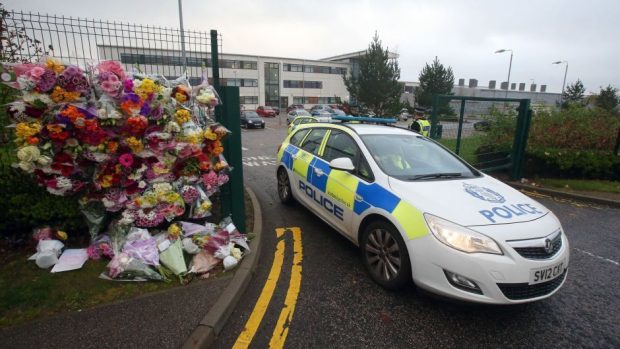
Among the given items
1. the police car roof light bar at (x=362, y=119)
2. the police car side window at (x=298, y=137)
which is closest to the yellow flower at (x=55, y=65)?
the police car side window at (x=298, y=137)

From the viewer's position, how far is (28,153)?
3.01m

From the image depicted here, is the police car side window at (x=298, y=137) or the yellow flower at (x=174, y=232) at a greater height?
the police car side window at (x=298, y=137)

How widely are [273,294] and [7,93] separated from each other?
3.65 m

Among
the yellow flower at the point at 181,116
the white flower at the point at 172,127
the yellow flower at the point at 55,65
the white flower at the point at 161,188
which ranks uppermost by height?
the yellow flower at the point at 55,65

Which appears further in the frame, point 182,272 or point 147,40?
point 147,40

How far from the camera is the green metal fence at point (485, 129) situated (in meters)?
7.25

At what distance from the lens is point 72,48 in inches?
161

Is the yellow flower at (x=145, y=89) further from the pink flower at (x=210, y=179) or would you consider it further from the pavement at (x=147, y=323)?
the pavement at (x=147, y=323)

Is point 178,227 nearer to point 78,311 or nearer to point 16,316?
point 78,311

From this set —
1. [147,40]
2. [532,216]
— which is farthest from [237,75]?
[532,216]

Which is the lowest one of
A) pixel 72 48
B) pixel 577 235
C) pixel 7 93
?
pixel 577 235

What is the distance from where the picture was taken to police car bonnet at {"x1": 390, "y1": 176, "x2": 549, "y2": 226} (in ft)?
8.76

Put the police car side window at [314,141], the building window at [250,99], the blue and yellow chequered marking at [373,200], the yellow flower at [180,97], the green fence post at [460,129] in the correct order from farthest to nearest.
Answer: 1. the building window at [250,99]
2. the green fence post at [460,129]
3. the police car side window at [314,141]
4. the yellow flower at [180,97]
5. the blue and yellow chequered marking at [373,200]

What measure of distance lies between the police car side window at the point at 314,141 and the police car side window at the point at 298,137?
198mm
